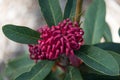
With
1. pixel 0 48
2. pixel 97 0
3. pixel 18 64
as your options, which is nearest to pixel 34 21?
pixel 0 48

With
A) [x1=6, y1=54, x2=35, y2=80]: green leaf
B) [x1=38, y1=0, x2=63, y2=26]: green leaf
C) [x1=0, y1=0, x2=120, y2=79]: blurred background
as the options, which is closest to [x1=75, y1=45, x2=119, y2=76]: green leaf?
[x1=38, y1=0, x2=63, y2=26]: green leaf

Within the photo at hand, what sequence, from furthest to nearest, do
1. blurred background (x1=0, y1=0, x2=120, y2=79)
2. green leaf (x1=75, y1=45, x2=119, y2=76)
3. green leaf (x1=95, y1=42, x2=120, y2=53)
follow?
1. blurred background (x1=0, y1=0, x2=120, y2=79)
2. green leaf (x1=95, y1=42, x2=120, y2=53)
3. green leaf (x1=75, y1=45, x2=119, y2=76)

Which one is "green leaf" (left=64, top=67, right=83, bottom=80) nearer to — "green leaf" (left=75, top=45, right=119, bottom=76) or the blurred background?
"green leaf" (left=75, top=45, right=119, bottom=76)

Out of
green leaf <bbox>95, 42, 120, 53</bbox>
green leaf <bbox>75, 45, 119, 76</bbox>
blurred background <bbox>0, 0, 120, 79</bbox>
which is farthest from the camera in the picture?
blurred background <bbox>0, 0, 120, 79</bbox>

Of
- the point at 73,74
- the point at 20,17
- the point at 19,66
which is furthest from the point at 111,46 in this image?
the point at 20,17

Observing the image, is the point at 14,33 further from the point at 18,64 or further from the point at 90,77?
the point at 18,64

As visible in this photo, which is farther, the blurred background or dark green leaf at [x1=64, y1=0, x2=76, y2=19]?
the blurred background
